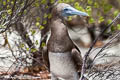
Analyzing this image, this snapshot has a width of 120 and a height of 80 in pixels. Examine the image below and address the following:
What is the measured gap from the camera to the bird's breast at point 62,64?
342 cm

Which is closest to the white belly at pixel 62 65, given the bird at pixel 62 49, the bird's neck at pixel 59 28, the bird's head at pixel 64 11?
the bird at pixel 62 49

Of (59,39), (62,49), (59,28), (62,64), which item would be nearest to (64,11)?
(59,28)

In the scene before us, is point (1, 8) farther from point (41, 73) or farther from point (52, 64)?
point (41, 73)

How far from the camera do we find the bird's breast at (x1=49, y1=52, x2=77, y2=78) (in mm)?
3416

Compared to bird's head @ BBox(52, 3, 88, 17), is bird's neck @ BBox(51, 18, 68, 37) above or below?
below

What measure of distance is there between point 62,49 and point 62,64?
0.64 ft

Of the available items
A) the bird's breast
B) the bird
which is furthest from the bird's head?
the bird's breast

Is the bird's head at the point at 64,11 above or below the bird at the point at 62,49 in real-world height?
above

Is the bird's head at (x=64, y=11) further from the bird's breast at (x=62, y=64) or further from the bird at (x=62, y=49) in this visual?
the bird's breast at (x=62, y=64)

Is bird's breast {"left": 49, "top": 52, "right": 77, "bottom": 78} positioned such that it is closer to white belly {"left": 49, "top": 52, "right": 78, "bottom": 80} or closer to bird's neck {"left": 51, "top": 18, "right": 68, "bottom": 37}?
white belly {"left": 49, "top": 52, "right": 78, "bottom": 80}

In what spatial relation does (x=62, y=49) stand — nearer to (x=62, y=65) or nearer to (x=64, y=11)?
(x=62, y=65)

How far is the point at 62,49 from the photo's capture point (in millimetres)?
3387

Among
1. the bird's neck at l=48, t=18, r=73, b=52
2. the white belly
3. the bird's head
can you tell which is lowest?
the white belly

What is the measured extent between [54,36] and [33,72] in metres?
1.84
